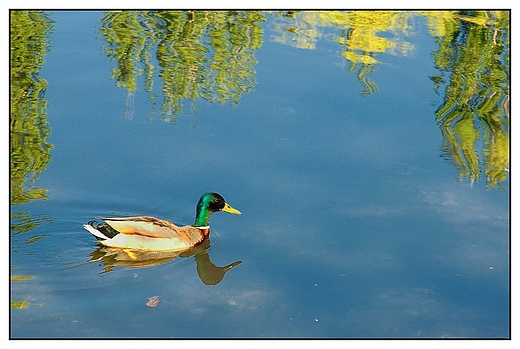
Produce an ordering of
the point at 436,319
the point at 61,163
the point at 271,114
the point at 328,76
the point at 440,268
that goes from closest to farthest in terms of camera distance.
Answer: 1. the point at 436,319
2. the point at 440,268
3. the point at 61,163
4. the point at 271,114
5. the point at 328,76

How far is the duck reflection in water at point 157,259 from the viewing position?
7382 millimetres

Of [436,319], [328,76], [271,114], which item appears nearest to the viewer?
[436,319]

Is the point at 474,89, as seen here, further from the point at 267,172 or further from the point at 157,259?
the point at 157,259

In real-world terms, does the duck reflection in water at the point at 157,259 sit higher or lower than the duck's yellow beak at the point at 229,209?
lower

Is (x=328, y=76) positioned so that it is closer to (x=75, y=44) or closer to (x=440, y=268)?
(x=75, y=44)

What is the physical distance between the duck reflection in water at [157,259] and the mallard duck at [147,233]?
45mm

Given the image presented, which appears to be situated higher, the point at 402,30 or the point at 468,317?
the point at 402,30

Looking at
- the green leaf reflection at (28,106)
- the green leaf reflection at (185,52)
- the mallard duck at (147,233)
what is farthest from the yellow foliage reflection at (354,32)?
the mallard duck at (147,233)

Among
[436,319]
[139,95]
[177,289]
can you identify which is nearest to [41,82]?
[139,95]

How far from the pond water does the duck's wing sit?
245 millimetres

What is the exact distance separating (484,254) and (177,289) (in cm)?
269

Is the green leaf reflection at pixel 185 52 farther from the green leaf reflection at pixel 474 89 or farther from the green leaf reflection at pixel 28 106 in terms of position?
the green leaf reflection at pixel 474 89

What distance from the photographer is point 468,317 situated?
269 inches

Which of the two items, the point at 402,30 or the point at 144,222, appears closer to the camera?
the point at 144,222
